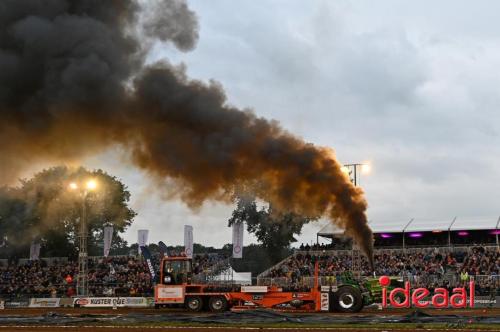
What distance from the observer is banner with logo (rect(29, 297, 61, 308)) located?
153ft

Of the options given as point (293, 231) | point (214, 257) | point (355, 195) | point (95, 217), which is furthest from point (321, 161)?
point (95, 217)

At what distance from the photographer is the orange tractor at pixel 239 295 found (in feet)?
109

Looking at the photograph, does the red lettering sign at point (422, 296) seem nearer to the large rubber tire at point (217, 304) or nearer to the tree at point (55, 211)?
the large rubber tire at point (217, 304)

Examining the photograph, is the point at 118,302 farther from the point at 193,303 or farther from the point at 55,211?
the point at 55,211

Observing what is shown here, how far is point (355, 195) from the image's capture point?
35375 mm

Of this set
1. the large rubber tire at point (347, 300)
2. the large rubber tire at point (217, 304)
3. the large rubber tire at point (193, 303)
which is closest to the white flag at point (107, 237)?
the large rubber tire at point (193, 303)

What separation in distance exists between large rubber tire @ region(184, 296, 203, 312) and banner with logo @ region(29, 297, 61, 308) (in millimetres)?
13987

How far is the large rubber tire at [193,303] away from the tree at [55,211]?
5131cm

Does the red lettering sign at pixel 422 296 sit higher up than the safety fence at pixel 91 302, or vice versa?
the red lettering sign at pixel 422 296

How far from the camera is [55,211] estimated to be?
293ft

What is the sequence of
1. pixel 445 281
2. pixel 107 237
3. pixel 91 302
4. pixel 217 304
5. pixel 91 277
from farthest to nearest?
pixel 107 237 → pixel 91 277 → pixel 91 302 → pixel 445 281 → pixel 217 304

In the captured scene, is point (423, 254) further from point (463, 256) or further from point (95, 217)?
point (95, 217)

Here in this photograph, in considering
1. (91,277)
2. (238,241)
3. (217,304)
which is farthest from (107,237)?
(217,304)

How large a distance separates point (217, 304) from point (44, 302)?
17688mm
